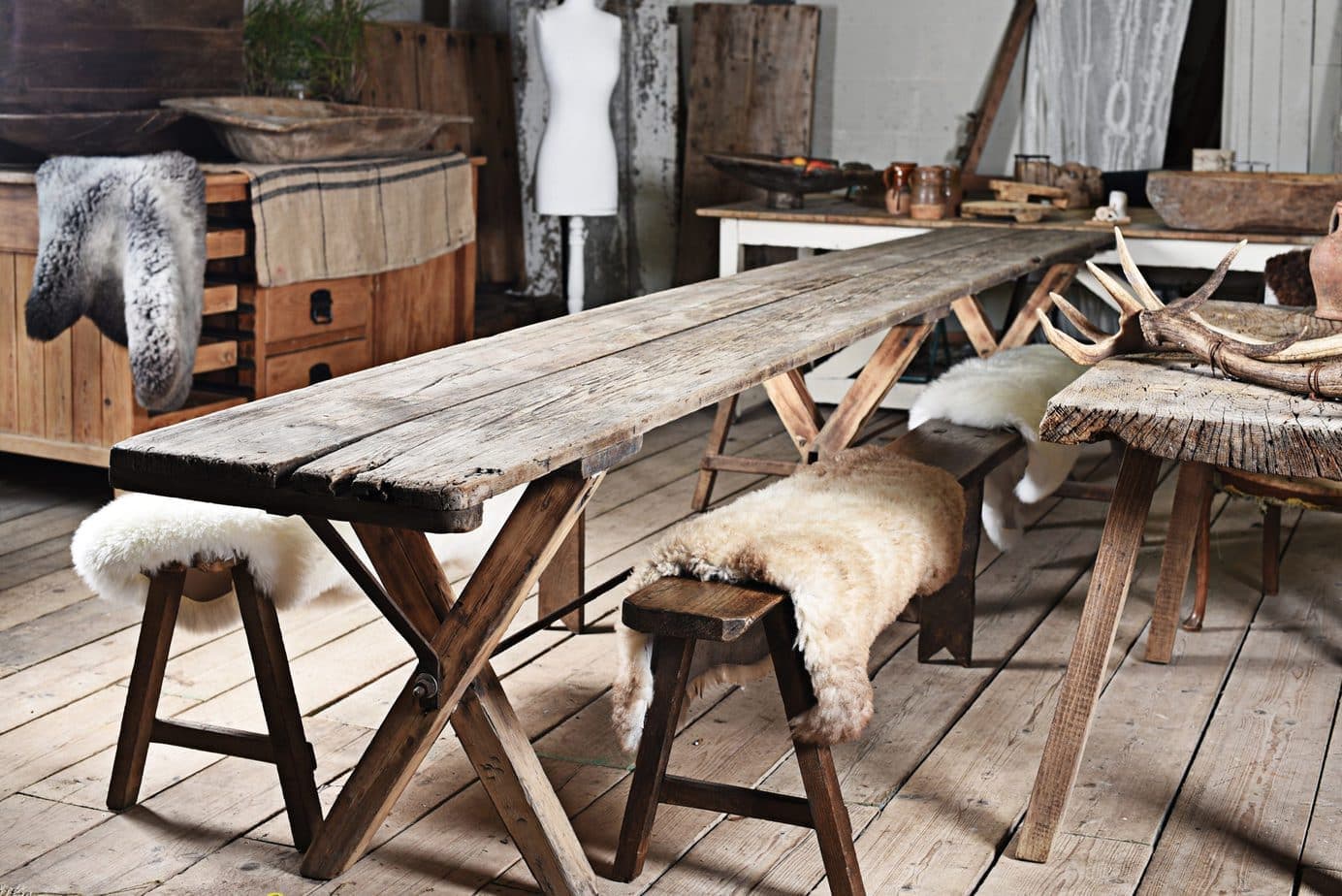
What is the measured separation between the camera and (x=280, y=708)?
7.59 feet

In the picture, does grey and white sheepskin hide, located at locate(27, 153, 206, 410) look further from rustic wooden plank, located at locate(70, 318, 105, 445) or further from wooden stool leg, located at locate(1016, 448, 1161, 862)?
wooden stool leg, located at locate(1016, 448, 1161, 862)

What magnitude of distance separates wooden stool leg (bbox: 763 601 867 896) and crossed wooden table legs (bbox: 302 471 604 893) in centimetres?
34

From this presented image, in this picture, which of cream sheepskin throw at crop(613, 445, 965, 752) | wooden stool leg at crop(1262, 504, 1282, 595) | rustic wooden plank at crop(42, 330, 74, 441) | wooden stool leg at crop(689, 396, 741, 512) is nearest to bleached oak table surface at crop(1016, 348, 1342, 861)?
cream sheepskin throw at crop(613, 445, 965, 752)

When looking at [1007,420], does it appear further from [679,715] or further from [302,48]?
[302,48]

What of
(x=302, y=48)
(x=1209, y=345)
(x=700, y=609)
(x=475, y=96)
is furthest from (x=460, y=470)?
(x=475, y=96)

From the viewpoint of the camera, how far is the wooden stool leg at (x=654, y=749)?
2178 millimetres

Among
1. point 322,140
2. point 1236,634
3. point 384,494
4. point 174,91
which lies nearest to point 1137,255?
point 1236,634

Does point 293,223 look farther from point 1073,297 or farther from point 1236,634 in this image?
point 1073,297

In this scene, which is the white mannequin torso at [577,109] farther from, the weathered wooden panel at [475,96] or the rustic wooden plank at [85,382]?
the rustic wooden plank at [85,382]

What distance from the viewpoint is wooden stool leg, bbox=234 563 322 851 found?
2314mm

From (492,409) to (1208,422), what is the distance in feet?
3.43

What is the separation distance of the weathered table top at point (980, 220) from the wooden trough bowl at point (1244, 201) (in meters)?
0.03

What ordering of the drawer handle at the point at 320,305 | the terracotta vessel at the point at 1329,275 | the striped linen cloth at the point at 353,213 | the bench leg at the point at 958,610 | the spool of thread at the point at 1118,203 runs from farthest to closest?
1. the spool of thread at the point at 1118,203
2. the drawer handle at the point at 320,305
3. the striped linen cloth at the point at 353,213
4. the bench leg at the point at 958,610
5. the terracotta vessel at the point at 1329,275

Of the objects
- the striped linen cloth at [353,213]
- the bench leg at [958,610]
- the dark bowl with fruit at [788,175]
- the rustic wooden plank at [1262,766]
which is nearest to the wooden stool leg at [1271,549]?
the rustic wooden plank at [1262,766]
